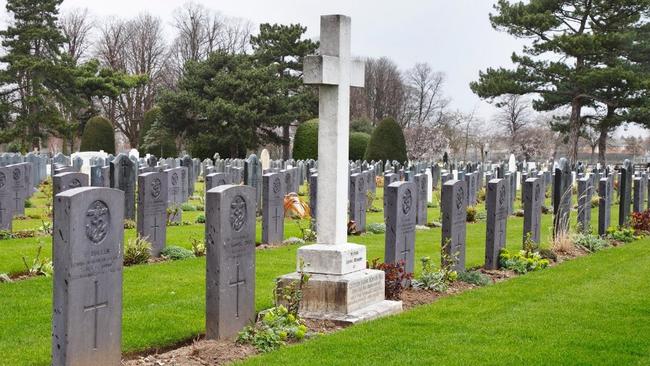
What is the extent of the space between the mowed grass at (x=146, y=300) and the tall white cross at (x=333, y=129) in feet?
4.19

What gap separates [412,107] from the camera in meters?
84.1

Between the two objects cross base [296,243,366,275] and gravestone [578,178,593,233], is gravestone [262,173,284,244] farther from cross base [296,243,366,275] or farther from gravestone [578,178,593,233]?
cross base [296,243,366,275]

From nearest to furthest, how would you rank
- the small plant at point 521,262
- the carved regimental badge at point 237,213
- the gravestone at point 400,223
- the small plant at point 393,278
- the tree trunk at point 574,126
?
the carved regimental badge at point 237,213 < the small plant at point 393,278 < the gravestone at point 400,223 < the small plant at point 521,262 < the tree trunk at point 574,126

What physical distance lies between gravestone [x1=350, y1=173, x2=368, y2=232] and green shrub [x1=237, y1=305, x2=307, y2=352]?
9.65 metres

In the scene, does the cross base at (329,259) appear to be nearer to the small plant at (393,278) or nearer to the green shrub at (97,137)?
the small plant at (393,278)

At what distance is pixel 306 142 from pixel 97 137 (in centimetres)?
1181

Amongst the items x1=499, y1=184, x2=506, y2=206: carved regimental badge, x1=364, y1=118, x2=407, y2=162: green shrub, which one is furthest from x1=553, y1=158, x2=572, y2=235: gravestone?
x1=364, y1=118, x2=407, y2=162: green shrub

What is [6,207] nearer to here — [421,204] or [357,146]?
[421,204]

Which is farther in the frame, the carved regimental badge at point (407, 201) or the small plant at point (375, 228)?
the small plant at point (375, 228)

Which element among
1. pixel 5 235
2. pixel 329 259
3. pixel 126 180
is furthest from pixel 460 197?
pixel 126 180

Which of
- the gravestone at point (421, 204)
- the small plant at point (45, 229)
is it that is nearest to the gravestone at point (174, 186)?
the small plant at point (45, 229)

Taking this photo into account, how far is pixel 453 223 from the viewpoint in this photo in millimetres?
11117

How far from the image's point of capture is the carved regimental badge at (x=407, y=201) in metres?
10.2

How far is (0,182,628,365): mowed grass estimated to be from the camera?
7.31 meters
